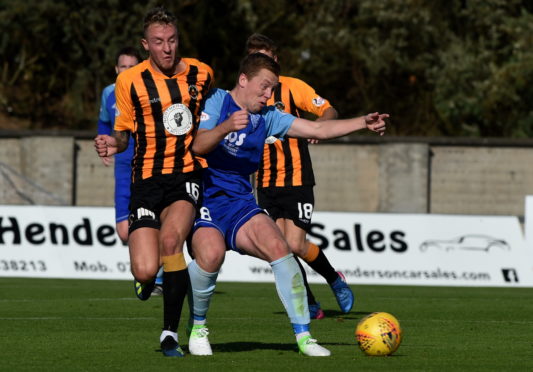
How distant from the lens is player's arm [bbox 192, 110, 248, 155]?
6.84m

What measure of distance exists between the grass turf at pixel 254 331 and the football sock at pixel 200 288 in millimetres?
328

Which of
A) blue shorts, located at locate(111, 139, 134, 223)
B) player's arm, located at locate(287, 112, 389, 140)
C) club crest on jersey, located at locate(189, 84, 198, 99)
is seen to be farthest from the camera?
blue shorts, located at locate(111, 139, 134, 223)

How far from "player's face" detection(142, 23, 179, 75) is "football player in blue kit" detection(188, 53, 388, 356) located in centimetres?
34

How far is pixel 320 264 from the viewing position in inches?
411

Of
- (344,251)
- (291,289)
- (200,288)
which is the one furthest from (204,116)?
(344,251)

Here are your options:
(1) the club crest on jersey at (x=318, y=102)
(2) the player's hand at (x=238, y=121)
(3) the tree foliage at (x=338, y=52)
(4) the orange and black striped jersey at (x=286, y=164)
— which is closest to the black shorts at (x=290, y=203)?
(4) the orange and black striped jersey at (x=286, y=164)

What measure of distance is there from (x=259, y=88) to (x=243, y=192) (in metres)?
0.69

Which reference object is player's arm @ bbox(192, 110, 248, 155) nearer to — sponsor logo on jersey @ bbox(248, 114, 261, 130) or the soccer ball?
sponsor logo on jersey @ bbox(248, 114, 261, 130)

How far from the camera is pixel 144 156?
24.6 feet

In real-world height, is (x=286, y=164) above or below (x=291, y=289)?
above

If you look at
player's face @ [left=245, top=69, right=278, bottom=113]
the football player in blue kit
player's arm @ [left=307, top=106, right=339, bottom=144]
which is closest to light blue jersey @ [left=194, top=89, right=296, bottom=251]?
the football player in blue kit

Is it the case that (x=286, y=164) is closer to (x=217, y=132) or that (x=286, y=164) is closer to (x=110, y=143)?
(x=110, y=143)

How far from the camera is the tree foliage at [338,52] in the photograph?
28922 mm

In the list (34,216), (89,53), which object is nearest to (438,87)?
(89,53)
